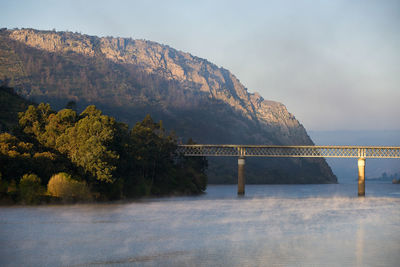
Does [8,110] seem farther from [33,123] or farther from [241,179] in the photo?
[241,179]

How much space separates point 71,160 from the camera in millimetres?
93312

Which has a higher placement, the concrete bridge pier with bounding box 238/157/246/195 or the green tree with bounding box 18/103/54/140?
the green tree with bounding box 18/103/54/140

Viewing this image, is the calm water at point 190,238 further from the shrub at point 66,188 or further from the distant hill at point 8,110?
the distant hill at point 8,110

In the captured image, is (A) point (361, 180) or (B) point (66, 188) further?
(A) point (361, 180)

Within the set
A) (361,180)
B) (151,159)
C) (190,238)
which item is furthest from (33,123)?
(361,180)

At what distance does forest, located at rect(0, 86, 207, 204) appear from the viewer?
267ft

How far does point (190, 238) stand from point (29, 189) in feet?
127

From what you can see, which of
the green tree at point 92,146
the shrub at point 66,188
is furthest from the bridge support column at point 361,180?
the shrub at point 66,188

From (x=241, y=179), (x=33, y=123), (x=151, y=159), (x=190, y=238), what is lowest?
(x=190, y=238)

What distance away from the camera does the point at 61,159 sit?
91.8 metres

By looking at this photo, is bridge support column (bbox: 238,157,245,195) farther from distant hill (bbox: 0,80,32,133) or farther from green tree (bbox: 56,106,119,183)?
green tree (bbox: 56,106,119,183)

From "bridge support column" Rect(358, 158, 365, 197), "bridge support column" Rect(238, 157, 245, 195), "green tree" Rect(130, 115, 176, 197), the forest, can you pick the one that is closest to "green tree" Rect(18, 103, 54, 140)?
the forest

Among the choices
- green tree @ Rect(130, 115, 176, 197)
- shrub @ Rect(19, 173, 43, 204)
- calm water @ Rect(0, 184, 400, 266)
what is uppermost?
green tree @ Rect(130, 115, 176, 197)

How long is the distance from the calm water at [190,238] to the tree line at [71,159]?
654 cm
